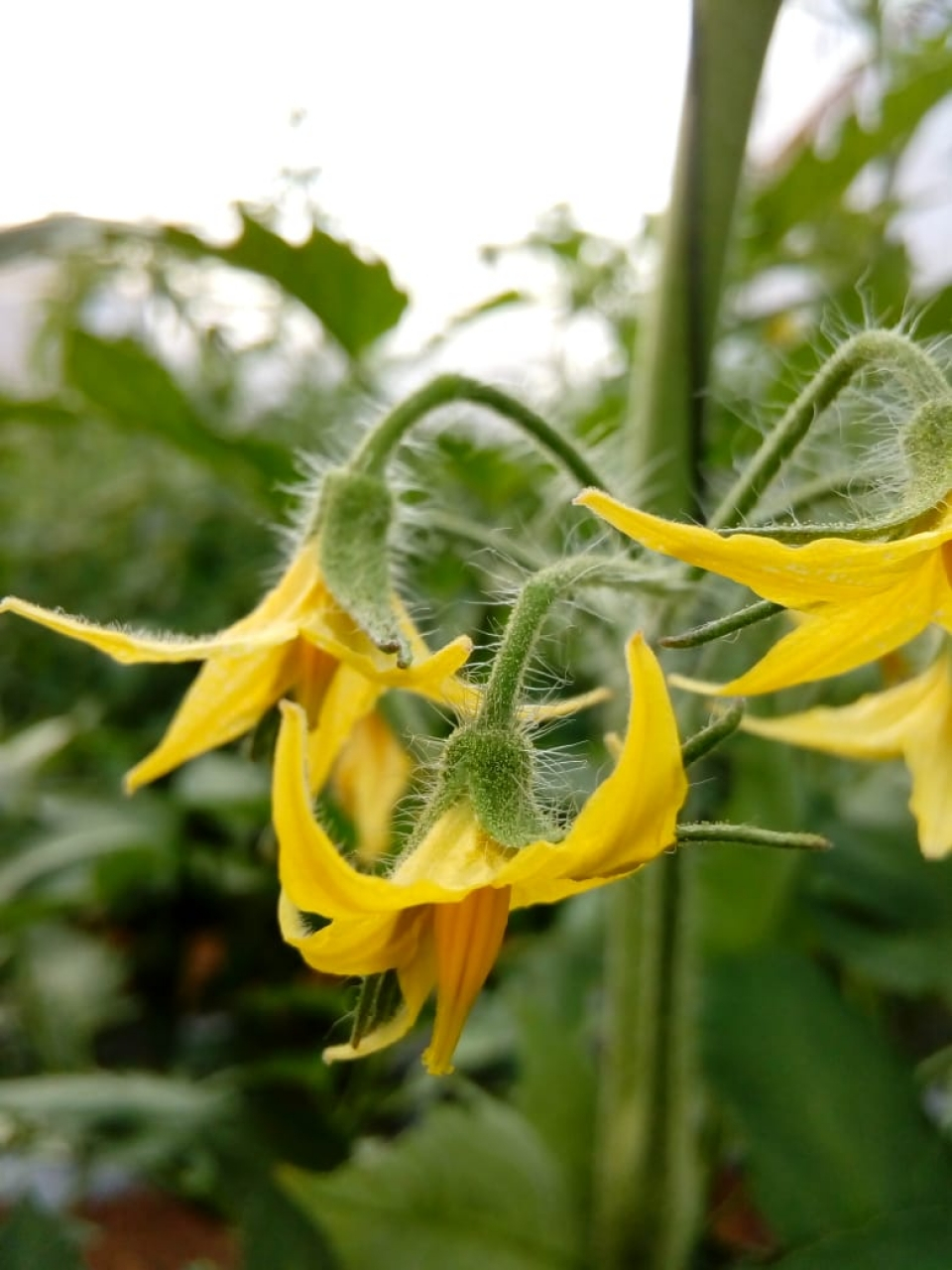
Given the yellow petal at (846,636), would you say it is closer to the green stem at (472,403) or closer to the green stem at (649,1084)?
the green stem at (472,403)

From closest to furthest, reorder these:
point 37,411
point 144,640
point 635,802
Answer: point 635,802 → point 144,640 → point 37,411

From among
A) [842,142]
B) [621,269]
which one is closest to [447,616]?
[621,269]

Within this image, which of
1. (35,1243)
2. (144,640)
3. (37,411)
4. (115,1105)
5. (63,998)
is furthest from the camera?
(63,998)

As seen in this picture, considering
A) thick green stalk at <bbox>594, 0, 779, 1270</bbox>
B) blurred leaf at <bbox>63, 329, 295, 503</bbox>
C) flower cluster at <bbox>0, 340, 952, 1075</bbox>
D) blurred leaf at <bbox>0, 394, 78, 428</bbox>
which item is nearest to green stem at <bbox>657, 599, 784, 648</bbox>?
flower cluster at <bbox>0, 340, 952, 1075</bbox>

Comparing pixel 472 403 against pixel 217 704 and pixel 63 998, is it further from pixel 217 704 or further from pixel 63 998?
pixel 63 998

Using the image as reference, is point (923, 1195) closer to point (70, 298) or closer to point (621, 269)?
point (621, 269)

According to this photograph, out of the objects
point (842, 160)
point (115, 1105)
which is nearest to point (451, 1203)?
point (115, 1105)
